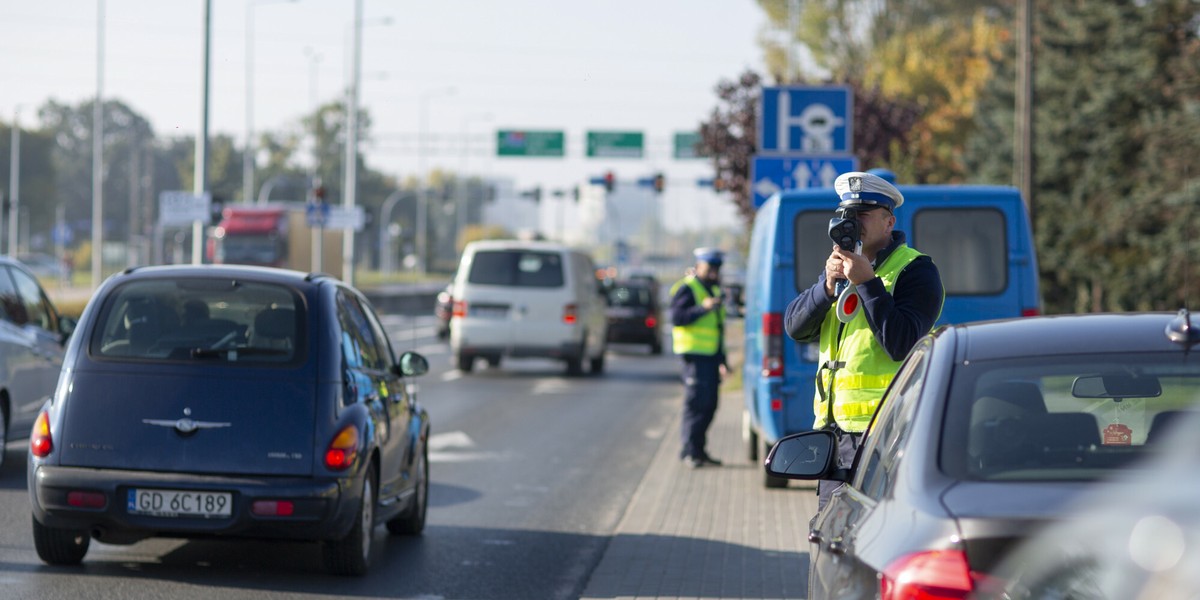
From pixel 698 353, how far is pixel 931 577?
443 inches

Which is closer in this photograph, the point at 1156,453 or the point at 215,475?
the point at 1156,453

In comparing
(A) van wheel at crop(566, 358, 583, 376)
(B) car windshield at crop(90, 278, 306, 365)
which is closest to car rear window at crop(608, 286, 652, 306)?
(A) van wheel at crop(566, 358, 583, 376)

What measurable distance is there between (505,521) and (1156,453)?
7833 millimetres

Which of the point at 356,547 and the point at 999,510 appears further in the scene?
the point at 356,547

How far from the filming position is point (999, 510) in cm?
337

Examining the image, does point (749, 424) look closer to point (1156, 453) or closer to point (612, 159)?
point (1156, 453)

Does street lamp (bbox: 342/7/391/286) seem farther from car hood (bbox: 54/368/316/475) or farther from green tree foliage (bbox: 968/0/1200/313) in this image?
car hood (bbox: 54/368/316/475)

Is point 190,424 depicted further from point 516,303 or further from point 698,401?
point 516,303

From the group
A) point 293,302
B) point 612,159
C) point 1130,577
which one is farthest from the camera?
point 612,159

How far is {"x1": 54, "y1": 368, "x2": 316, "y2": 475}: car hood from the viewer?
8.09 metres

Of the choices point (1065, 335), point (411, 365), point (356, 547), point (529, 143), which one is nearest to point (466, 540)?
point (411, 365)

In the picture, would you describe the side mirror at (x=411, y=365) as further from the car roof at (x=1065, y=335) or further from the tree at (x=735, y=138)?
the tree at (x=735, y=138)

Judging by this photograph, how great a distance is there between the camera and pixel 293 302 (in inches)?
343

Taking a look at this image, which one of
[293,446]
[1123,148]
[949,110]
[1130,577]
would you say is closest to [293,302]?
[293,446]
